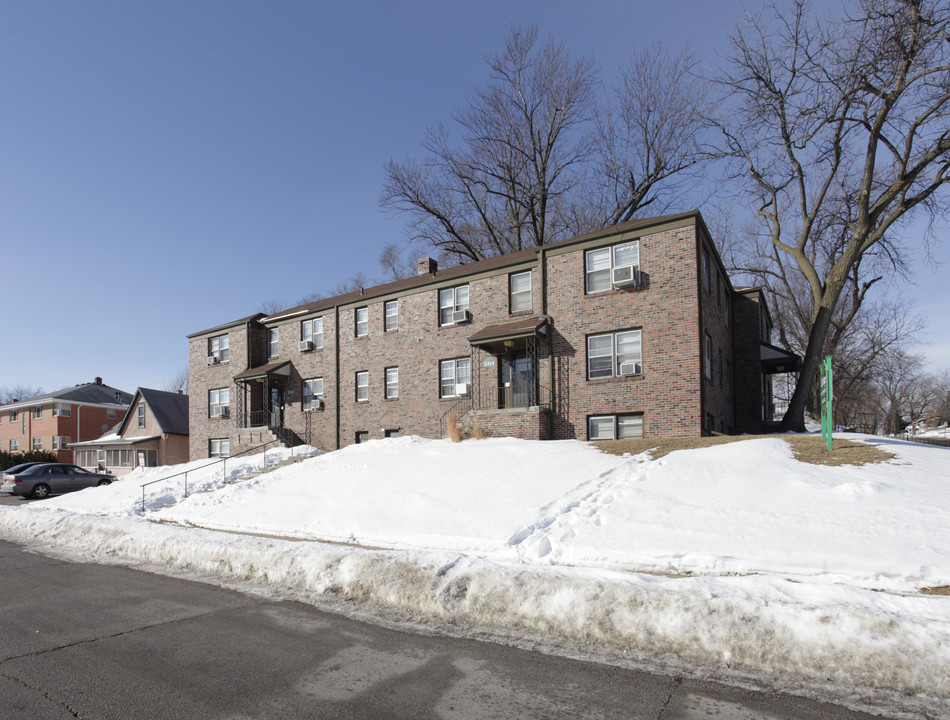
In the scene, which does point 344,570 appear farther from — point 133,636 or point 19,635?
point 19,635

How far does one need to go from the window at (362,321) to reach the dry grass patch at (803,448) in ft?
41.9

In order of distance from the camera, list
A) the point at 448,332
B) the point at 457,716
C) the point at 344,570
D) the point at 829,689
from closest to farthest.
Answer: the point at 457,716 → the point at 829,689 → the point at 344,570 → the point at 448,332

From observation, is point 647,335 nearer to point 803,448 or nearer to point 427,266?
point 803,448

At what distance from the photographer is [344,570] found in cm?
725

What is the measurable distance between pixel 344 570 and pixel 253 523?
664 cm

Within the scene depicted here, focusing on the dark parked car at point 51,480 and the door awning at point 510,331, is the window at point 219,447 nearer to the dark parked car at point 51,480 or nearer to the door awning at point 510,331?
the dark parked car at point 51,480

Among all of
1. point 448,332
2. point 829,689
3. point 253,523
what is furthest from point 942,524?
point 448,332

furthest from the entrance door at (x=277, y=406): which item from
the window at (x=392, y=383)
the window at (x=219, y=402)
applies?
the window at (x=392, y=383)

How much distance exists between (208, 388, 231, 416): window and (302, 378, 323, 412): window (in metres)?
5.23

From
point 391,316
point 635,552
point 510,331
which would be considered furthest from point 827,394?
point 391,316

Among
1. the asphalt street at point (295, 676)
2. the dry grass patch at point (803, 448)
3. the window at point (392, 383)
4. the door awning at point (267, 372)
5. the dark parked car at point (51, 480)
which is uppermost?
the door awning at point (267, 372)

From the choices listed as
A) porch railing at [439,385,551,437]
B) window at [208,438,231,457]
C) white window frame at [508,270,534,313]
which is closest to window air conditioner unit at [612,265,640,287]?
white window frame at [508,270,534,313]

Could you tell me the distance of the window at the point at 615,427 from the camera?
1789cm

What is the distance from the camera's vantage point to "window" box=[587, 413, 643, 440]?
Result: 58.7 ft
